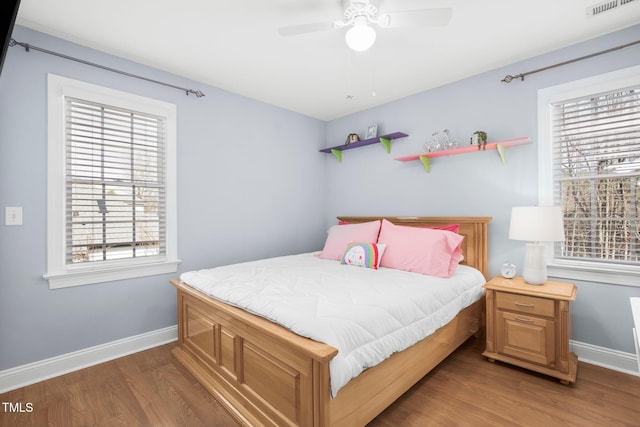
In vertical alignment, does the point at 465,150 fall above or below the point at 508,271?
above

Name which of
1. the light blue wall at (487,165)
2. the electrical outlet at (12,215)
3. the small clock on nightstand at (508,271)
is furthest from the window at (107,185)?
the small clock on nightstand at (508,271)

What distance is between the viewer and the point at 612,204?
232 centimetres

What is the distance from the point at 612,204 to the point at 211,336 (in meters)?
3.11

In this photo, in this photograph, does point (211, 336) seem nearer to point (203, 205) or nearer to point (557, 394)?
point (203, 205)

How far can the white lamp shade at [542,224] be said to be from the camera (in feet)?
7.24

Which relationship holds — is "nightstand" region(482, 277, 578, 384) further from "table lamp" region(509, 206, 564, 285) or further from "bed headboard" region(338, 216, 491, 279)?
"bed headboard" region(338, 216, 491, 279)

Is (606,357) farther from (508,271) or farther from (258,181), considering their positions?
(258,181)

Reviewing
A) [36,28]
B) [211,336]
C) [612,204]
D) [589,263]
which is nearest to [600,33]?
[612,204]

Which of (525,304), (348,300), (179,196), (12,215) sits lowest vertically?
(525,304)

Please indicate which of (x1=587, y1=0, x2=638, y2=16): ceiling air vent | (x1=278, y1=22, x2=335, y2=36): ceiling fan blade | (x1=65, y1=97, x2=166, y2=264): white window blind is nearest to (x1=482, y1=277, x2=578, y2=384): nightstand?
(x1=587, y1=0, x2=638, y2=16): ceiling air vent

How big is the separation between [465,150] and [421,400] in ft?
7.05

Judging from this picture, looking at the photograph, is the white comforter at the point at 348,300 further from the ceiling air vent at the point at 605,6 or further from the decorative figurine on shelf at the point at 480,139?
the ceiling air vent at the point at 605,6

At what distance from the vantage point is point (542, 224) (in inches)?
87.6

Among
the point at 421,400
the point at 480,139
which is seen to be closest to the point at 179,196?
the point at 421,400
